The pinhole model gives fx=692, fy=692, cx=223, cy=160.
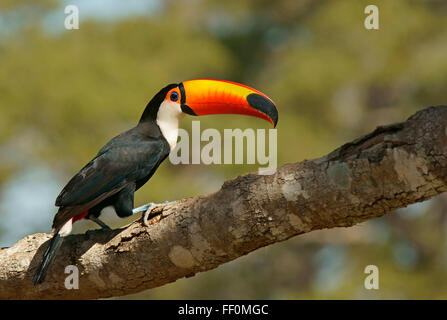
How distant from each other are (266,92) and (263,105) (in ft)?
32.1

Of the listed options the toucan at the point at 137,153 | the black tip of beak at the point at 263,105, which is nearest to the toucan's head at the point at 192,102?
the toucan at the point at 137,153

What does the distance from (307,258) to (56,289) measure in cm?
1234

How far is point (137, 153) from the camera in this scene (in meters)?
4.61

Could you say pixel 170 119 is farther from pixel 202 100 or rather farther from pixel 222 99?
pixel 222 99

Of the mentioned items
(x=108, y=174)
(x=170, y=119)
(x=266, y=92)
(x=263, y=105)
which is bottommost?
(x=108, y=174)

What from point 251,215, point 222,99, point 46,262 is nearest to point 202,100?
point 222,99

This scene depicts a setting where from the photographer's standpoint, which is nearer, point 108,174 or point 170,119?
point 108,174

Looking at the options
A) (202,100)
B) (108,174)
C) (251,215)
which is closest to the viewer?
(251,215)

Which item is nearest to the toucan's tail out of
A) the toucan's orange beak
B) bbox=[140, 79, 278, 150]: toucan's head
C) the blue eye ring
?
bbox=[140, 79, 278, 150]: toucan's head

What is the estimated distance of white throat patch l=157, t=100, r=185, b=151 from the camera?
16.8ft

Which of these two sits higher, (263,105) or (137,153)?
(263,105)

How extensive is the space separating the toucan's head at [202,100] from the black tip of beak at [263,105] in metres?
0.05

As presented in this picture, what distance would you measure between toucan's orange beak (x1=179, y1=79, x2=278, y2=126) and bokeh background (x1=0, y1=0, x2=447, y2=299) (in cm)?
593

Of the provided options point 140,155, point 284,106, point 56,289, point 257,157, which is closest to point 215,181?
point 257,157
